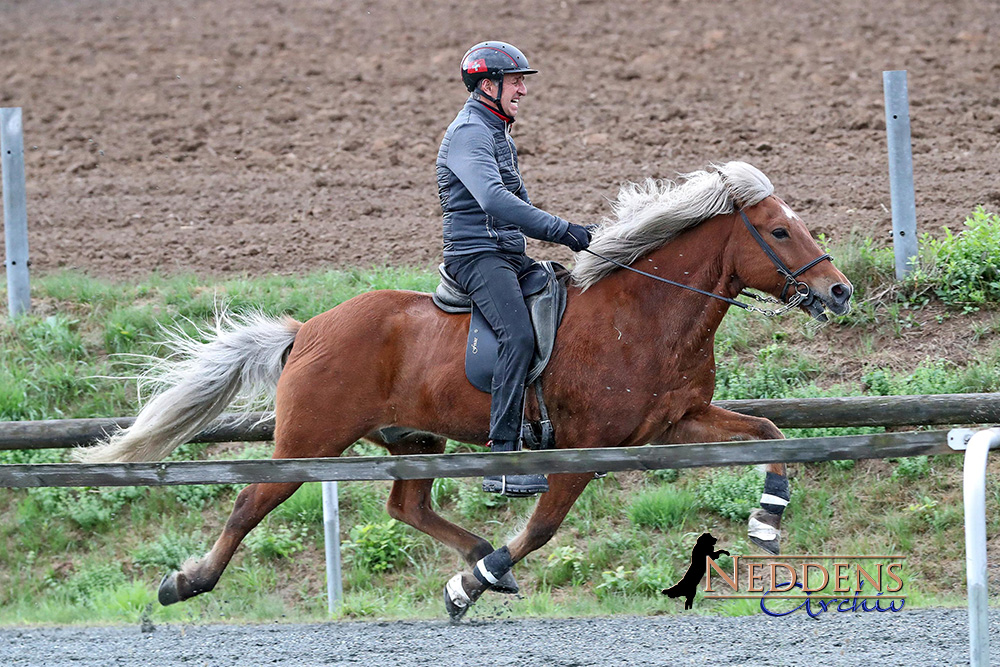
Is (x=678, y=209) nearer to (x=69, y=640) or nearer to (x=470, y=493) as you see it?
(x=470, y=493)

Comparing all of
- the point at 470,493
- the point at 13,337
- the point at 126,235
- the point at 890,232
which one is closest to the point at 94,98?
the point at 126,235

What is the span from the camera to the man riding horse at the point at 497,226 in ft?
17.7

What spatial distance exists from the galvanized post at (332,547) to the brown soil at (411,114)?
126 inches

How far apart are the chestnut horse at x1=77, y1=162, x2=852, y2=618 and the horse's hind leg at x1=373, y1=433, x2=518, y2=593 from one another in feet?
0.18

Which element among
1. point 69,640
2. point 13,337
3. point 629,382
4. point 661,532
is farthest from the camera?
point 13,337

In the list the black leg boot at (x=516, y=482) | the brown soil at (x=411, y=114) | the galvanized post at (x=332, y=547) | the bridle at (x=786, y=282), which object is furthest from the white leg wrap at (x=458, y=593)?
the brown soil at (x=411, y=114)

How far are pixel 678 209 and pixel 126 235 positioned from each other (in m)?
6.37

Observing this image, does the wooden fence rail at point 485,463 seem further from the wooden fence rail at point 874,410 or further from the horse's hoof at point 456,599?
the wooden fence rail at point 874,410

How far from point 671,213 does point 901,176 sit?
315 cm

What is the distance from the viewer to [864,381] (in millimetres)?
7492

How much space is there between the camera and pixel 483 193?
538 cm

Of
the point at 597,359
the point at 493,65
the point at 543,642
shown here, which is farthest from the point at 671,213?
Result: the point at 543,642

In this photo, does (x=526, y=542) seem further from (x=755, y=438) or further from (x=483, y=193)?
(x=483, y=193)

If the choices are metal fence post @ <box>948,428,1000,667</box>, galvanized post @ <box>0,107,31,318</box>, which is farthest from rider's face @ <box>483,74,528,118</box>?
galvanized post @ <box>0,107,31,318</box>
